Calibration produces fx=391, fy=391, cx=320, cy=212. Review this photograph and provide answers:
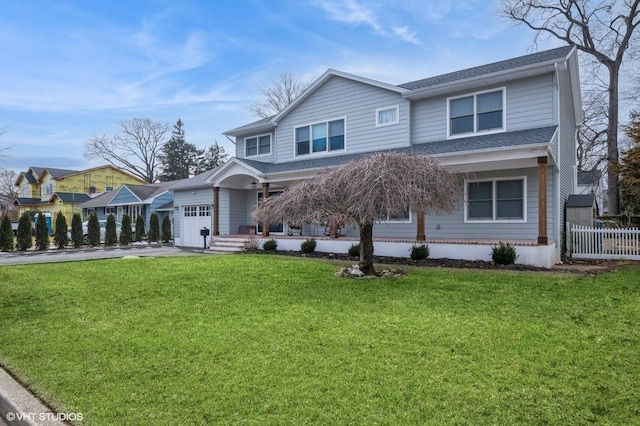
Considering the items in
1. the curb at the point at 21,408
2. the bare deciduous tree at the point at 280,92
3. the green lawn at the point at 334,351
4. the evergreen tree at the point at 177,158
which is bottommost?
the curb at the point at 21,408

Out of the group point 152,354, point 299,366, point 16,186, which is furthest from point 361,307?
point 16,186

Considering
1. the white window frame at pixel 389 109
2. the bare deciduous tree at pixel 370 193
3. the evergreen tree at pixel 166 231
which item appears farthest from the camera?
the evergreen tree at pixel 166 231

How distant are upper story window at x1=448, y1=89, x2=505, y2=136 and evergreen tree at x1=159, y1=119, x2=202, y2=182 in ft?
150

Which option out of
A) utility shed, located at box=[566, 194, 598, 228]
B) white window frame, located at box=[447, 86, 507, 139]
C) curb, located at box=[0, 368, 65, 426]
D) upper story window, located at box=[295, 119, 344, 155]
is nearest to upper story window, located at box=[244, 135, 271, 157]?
upper story window, located at box=[295, 119, 344, 155]

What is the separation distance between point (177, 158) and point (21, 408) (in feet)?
177

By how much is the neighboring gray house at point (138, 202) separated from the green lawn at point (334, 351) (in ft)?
74.0

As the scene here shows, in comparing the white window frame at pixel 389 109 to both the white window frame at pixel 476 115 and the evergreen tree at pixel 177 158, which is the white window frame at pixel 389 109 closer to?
the white window frame at pixel 476 115

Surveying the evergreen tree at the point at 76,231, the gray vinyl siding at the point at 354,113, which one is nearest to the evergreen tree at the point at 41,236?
the evergreen tree at the point at 76,231

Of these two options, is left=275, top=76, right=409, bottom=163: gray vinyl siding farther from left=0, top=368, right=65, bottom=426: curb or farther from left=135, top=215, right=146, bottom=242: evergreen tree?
left=0, top=368, right=65, bottom=426: curb

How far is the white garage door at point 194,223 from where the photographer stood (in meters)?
20.3

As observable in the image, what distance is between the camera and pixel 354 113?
16.2 m

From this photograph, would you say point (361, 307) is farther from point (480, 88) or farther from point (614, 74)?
point (614, 74)

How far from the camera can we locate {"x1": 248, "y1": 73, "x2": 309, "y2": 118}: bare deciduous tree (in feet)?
127

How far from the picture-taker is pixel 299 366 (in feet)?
13.1
